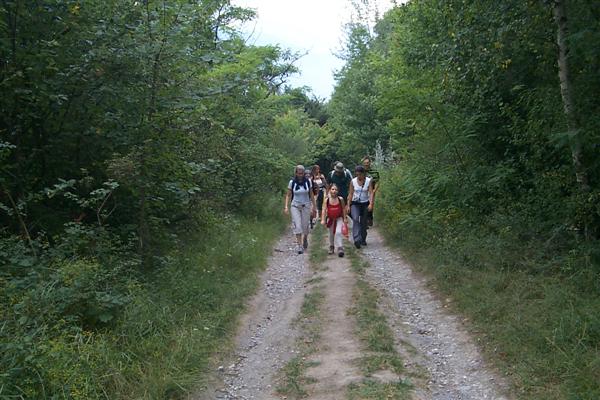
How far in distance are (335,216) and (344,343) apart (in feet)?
17.5

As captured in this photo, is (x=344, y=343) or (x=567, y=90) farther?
(x=567, y=90)

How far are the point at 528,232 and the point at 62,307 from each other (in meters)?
6.76

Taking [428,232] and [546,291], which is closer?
[546,291]

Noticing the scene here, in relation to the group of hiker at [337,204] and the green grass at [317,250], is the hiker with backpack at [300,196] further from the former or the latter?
the green grass at [317,250]

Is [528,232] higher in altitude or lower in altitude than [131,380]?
higher

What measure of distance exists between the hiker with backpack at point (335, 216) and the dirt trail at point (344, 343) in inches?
49.3

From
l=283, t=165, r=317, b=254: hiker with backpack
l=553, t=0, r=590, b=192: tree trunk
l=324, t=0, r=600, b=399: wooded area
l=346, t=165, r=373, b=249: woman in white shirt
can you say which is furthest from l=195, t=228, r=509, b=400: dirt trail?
l=553, t=0, r=590, b=192: tree trunk

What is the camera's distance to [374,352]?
6094mm

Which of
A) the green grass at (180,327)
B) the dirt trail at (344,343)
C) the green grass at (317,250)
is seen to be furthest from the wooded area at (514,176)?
the green grass at (180,327)

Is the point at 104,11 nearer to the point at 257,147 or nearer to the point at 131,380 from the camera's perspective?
the point at 131,380

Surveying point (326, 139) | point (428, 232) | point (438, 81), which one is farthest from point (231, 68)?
point (326, 139)

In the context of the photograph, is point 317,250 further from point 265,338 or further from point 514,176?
point 265,338

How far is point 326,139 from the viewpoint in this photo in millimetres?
38688

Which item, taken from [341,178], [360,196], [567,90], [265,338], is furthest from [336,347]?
[341,178]
